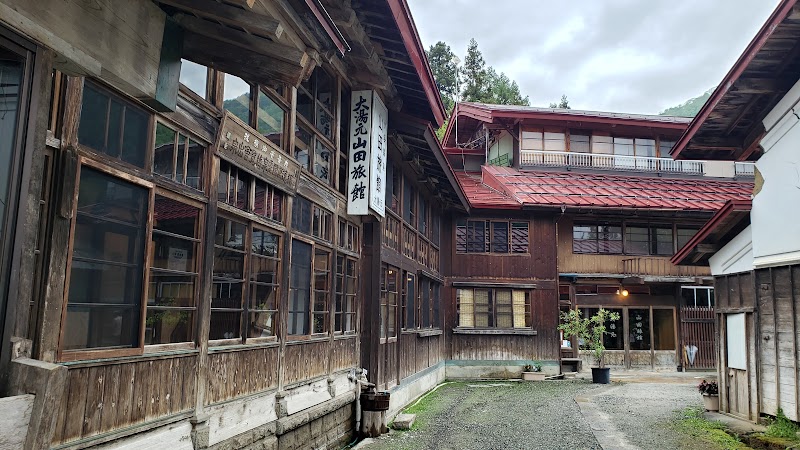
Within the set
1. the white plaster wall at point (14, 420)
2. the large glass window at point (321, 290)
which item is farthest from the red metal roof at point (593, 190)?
the white plaster wall at point (14, 420)

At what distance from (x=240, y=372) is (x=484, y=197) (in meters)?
16.5

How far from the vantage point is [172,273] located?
5.41 m

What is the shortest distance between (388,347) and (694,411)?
6.79 meters

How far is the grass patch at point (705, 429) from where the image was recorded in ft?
32.7

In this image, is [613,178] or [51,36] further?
[613,178]

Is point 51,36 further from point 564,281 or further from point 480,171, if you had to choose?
point 480,171

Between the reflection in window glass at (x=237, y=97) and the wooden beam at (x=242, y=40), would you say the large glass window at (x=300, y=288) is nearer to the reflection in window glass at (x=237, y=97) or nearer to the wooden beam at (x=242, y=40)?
the reflection in window glass at (x=237, y=97)

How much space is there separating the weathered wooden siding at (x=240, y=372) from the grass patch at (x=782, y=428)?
775 cm

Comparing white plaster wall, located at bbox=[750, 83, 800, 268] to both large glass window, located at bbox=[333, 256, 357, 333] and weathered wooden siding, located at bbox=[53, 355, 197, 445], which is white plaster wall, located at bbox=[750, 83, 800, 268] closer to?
large glass window, located at bbox=[333, 256, 357, 333]

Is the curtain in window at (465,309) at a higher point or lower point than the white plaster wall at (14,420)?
higher

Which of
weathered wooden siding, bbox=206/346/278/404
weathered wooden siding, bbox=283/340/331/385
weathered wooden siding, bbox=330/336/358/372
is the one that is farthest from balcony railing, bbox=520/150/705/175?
weathered wooden siding, bbox=206/346/278/404

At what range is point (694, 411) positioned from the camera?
13.4m

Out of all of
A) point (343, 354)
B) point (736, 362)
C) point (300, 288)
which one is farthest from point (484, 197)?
point (300, 288)

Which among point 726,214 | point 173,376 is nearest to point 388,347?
point 726,214
